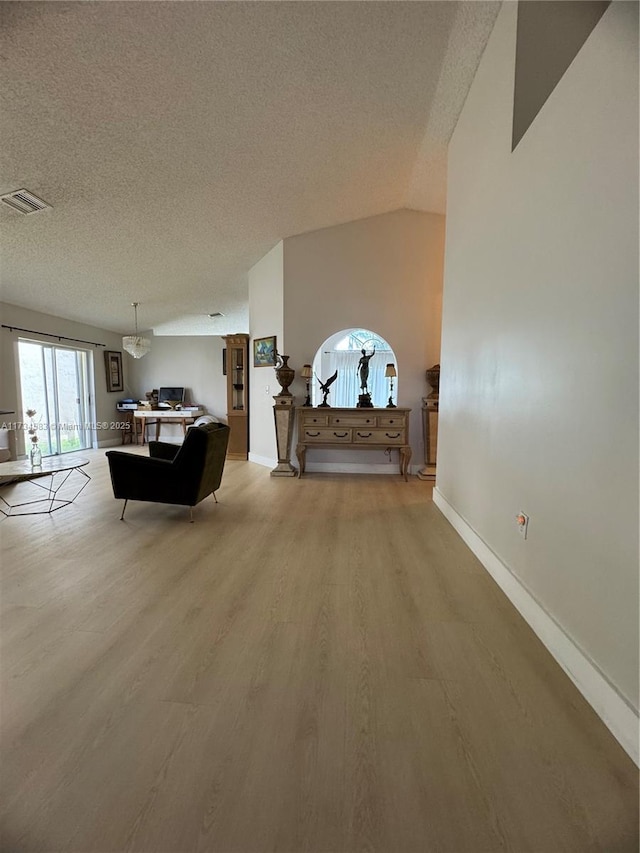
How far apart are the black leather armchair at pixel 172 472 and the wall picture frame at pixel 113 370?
218 inches

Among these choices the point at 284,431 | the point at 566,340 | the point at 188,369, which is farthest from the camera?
the point at 188,369

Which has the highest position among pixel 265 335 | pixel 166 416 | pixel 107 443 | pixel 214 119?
pixel 214 119

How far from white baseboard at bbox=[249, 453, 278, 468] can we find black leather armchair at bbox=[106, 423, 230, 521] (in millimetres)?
2305

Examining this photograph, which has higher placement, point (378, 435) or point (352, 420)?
point (352, 420)

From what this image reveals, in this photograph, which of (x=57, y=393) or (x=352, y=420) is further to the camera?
(x=57, y=393)

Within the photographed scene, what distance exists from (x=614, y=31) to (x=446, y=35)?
1.72 metres

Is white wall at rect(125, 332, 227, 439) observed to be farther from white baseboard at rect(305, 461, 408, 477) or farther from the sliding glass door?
white baseboard at rect(305, 461, 408, 477)

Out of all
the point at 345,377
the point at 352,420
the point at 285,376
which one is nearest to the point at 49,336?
the point at 285,376

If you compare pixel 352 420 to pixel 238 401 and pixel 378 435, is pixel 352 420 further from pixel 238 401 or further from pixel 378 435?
pixel 238 401

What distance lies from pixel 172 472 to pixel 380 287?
363 centimetres

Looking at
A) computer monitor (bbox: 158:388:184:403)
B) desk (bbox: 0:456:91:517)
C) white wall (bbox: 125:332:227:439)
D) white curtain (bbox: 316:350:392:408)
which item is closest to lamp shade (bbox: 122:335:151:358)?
computer monitor (bbox: 158:388:184:403)

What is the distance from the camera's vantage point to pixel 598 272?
4.71 ft

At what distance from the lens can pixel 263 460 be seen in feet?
19.7

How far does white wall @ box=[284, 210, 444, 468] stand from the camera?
510 cm
